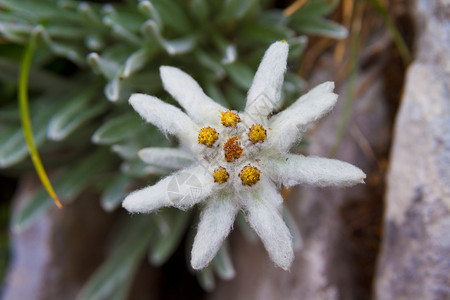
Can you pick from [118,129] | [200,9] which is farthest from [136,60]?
[200,9]

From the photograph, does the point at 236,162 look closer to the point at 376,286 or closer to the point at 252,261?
the point at 376,286

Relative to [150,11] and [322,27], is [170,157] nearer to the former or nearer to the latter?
[150,11]

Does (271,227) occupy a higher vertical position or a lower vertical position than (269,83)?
lower

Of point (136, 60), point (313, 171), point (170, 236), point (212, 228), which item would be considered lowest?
point (170, 236)

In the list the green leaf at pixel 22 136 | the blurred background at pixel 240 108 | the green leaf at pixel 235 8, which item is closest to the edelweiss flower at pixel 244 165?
the blurred background at pixel 240 108

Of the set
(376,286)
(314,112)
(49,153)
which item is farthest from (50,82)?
(376,286)

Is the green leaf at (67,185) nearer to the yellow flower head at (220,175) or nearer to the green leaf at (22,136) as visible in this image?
the green leaf at (22,136)
